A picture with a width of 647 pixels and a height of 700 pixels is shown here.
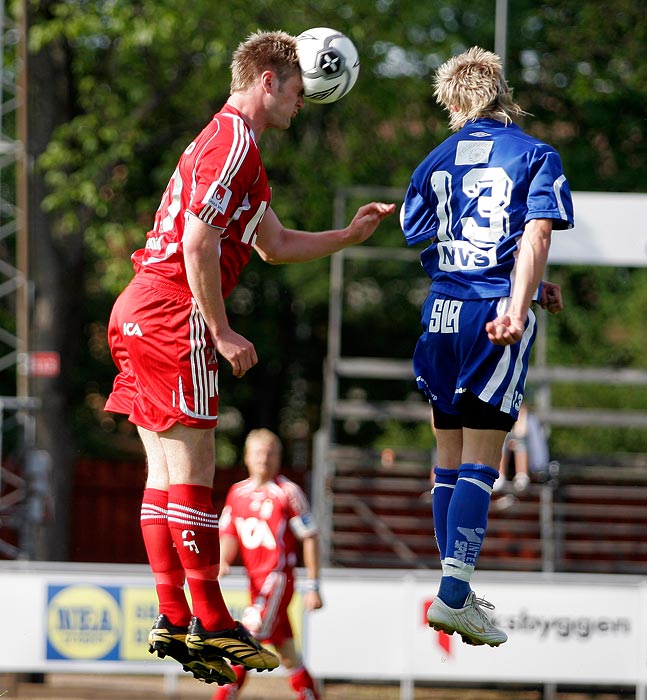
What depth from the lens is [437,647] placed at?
10.9 m

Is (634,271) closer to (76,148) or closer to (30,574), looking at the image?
(76,148)

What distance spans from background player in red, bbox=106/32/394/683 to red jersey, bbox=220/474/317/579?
14.8ft

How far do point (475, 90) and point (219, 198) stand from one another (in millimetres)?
1165

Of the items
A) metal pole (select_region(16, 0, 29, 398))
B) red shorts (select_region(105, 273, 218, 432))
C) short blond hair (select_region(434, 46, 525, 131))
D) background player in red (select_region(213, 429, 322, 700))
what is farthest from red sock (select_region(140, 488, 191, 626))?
metal pole (select_region(16, 0, 29, 398))

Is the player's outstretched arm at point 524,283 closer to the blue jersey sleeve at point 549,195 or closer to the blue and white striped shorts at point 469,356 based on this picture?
the blue jersey sleeve at point 549,195

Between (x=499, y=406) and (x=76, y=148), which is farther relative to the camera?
(x=76, y=148)

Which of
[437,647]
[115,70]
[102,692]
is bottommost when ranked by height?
[102,692]

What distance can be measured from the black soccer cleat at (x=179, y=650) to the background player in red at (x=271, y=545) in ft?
14.3

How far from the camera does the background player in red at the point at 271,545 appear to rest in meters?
9.33

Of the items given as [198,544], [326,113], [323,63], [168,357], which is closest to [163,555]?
[198,544]

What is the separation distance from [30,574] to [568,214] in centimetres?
738

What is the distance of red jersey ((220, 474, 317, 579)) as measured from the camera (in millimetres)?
9453

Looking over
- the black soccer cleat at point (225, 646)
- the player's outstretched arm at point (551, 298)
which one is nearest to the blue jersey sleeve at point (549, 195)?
the player's outstretched arm at point (551, 298)

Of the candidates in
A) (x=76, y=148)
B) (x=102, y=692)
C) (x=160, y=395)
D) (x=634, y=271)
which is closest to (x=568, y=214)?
(x=160, y=395)
